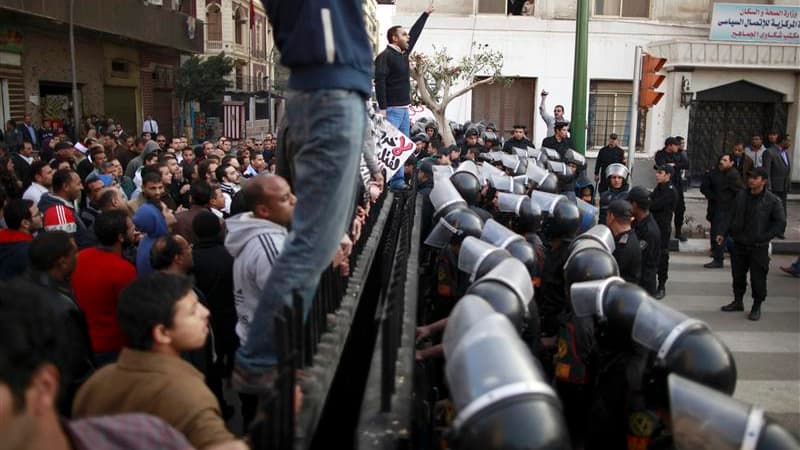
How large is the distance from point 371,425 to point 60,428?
1.30 meters

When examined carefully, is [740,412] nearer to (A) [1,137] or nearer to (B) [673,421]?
(B) [673,421]

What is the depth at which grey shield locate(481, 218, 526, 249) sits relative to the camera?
16.5 ft

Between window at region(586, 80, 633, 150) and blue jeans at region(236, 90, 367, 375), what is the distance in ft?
64.5

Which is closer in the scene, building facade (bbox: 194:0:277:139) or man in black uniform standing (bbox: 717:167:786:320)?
man in black uniform standing (bbox: 717:167:786:320)

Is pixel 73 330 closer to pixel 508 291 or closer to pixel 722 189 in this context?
pixel 508 291

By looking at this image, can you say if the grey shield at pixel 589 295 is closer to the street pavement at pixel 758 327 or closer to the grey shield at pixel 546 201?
the grey shield at pixel 546 201

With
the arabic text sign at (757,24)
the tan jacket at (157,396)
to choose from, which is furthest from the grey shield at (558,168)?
the arabic text sign at (757,24)

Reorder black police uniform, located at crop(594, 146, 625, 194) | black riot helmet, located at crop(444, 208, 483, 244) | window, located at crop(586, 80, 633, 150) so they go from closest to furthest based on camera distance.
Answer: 1. black riot helmet, located at crop(444, 208, 483, 244)
2. black police uniform, located at crop(594, 146, 625, 194)
3. window, located at crop(586, 80, 633, 150)

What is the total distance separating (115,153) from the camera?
12.7m

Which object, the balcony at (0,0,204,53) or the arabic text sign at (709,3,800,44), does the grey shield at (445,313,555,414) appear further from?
the arabic text sign at (709,3,800,44)

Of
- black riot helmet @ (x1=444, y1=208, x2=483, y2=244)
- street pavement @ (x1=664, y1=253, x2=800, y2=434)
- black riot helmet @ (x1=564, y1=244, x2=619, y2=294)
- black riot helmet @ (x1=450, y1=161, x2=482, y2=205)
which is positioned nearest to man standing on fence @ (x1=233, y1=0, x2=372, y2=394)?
black riot helmet @ (x1=564, y1=244, x2=619, y2=294)

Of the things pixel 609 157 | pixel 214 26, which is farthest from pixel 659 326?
pixel 214 26

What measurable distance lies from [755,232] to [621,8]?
13.6 m

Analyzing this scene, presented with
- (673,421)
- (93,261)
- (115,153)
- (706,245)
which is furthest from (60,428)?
(706,245)
